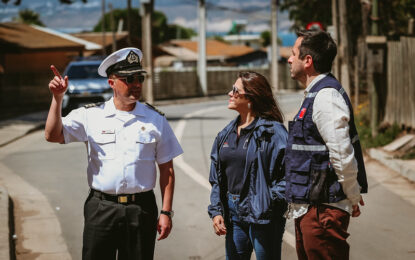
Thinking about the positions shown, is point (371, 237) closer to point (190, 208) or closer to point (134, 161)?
point (190, 208)

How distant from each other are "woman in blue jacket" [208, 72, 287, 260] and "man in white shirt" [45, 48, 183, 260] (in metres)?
0.43

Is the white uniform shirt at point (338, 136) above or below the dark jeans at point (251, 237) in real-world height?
above

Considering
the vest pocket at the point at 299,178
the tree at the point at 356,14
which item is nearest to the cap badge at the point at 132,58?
the vest pocket at the point at 299,178

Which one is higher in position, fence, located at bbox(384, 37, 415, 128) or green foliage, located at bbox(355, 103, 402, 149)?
fence, located at bbox(384, 37, 415, 128)

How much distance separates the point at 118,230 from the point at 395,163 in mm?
8202

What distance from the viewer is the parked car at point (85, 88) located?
59.2ft

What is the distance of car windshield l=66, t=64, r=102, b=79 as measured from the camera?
19391mm

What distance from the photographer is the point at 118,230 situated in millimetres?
3869

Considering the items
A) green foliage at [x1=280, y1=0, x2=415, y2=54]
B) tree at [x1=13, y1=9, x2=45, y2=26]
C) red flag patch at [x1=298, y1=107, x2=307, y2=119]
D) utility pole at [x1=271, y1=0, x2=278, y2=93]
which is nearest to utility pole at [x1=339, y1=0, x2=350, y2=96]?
green foliage at [x1=280, y1=0, x2=415, y2=54]

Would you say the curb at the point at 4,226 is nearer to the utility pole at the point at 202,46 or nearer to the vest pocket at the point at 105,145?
the vest pocket at the point at 105,145

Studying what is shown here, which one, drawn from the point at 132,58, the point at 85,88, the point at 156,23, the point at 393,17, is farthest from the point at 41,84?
the point at 156,23

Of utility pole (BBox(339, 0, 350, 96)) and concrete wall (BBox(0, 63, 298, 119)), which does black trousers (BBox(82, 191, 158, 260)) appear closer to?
utility pole (BBox(339, 0, 350, 96))

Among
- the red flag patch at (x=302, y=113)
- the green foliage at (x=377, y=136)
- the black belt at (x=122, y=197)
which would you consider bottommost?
the green foliage at (x=377, y=136)

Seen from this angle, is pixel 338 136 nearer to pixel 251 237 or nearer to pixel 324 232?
pixel 324 232
